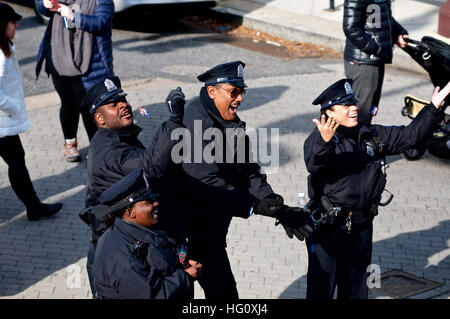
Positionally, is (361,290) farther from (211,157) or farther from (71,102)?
(71,102)

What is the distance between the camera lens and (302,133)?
880 centimetres

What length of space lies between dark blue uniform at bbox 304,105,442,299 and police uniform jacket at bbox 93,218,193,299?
1.32 meters

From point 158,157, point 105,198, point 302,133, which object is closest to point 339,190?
point 158,157

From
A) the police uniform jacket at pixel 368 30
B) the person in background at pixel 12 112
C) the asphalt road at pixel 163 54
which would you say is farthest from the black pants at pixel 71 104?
the police uniform jacket at pixel 368 30

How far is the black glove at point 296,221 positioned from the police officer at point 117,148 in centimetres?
73

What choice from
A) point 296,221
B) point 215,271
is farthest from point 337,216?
point 215,271

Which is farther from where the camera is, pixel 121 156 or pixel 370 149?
pixel 370 149

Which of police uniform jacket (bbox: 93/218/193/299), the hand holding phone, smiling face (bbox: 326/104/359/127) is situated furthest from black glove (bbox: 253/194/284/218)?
the hand holding phone

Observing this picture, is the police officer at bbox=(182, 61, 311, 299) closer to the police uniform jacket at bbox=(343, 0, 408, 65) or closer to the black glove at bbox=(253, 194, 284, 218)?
the black glove at bbox=(253, 194, 284, 218)

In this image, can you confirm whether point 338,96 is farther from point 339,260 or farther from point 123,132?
point 123,132

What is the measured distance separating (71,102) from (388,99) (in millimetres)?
4333

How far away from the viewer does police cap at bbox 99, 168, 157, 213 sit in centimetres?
395

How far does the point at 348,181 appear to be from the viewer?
484 cm

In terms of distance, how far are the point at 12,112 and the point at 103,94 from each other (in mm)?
1661
